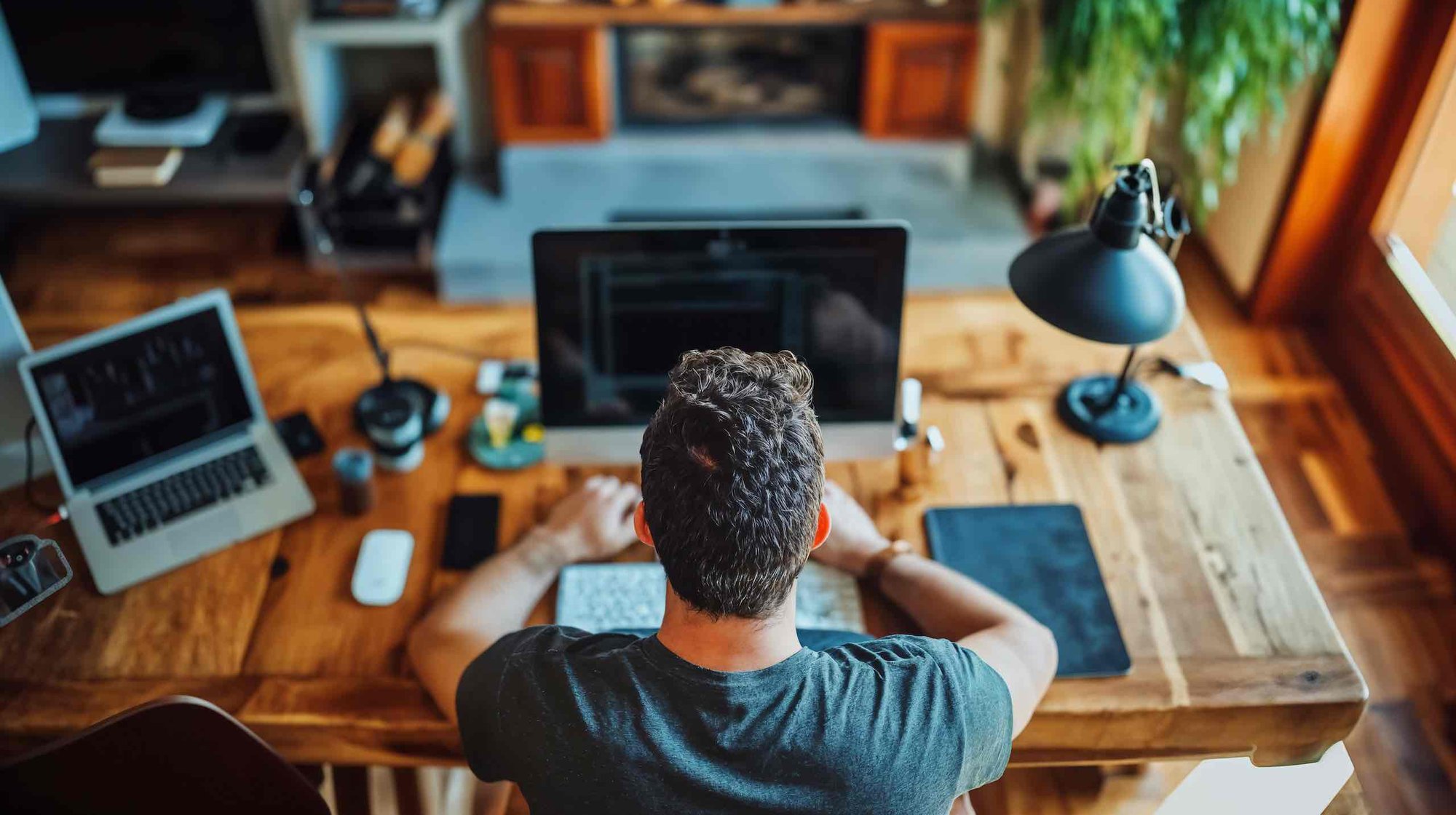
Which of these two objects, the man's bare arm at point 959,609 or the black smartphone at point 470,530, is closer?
the man's bare arm at point 959,609

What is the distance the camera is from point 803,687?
3.76ft

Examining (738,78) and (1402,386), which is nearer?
(1402,386)

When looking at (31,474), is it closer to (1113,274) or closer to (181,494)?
(181,494)

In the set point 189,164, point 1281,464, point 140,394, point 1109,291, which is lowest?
point 1281,464

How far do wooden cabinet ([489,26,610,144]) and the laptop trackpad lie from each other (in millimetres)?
1963

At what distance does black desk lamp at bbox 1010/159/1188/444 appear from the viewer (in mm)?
1493

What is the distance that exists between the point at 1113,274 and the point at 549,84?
2223 millimetres

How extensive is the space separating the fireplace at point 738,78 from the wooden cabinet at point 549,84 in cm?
16

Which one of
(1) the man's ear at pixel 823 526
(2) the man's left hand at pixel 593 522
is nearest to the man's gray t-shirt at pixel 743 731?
Answer: (1) the man's ear at pixel 823 526

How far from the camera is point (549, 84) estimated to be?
3.31 m

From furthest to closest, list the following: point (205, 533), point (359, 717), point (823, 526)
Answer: point (205, 533)
point (359, 717)
point (823, 526)

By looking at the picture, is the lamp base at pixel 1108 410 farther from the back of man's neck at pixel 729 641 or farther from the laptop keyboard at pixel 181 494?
the laptop keyboard at pixel 181 494

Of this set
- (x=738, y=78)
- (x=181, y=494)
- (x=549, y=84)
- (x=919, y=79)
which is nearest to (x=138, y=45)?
(x=549, y=84)

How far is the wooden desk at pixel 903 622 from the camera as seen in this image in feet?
4.74
